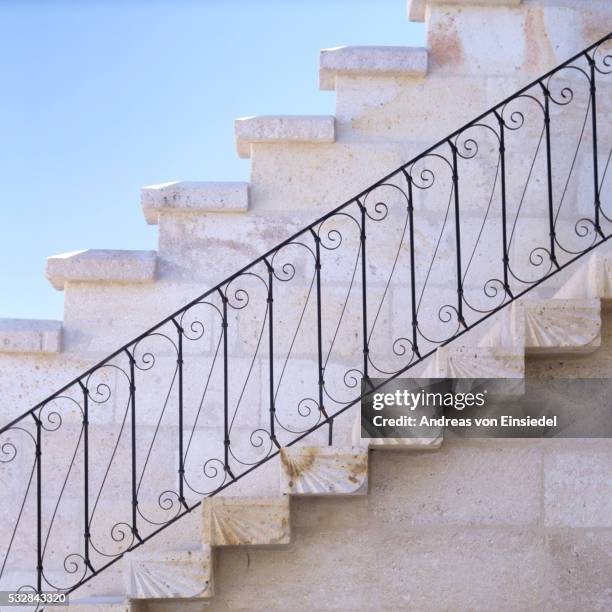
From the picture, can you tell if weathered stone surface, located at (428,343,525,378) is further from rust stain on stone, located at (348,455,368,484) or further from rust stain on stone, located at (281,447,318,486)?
rust stain on stone, located at (281,447,318,486)

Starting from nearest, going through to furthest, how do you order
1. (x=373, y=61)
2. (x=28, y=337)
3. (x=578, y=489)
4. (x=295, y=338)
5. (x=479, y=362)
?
(x=479, y=362) → (x=578, y=489) → (x=28, y=337) → (x=295, y=338) → (x=373, y=61)

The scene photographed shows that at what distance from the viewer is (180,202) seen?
671 centimetres

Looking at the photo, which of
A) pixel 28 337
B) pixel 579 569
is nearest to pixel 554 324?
pixel 579 569

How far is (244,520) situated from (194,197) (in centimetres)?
187

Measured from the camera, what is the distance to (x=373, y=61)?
274 inches

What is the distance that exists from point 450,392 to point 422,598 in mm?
1098

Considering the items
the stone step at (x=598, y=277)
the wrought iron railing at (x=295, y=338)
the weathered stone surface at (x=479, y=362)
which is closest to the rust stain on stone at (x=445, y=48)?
the wrought iron railing at (x=295, y=338)

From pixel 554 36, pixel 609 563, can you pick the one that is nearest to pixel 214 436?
pixel 609 563

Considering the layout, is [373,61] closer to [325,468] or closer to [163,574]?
[325,468]

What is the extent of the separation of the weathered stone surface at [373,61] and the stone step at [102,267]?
1.40m

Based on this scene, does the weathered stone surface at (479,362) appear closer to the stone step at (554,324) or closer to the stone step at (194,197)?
the stone step at (554,324)

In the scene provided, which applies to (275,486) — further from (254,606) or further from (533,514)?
(533,514)

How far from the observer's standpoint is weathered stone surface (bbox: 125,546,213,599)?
561 centimetres

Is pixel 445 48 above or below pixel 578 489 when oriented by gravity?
above
